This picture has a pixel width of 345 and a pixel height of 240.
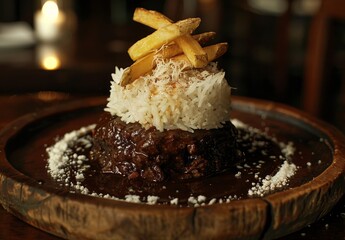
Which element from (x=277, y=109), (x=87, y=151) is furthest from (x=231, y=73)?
(x=87, y=151)

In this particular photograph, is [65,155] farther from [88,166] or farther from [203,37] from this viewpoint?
[203,37]

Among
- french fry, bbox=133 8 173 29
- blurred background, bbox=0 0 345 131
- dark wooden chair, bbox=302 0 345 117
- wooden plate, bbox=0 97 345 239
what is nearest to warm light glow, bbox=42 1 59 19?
blurred background, bbox=0 0 345 131

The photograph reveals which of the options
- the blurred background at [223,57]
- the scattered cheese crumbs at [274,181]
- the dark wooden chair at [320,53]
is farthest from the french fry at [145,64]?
the dark wooden chair at [320,53]

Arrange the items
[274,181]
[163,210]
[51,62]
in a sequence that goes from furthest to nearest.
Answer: [51,62]
[274,181]
[163,210]

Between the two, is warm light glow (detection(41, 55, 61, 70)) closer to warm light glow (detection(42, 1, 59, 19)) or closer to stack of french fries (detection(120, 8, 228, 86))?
warm light glow (detection(42, 1, 59, 19))

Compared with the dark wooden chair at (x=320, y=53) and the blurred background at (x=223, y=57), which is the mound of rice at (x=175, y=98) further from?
the dark wooden chair at (x=320, y=53)

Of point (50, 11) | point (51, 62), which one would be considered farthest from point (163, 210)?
point (50, 11)

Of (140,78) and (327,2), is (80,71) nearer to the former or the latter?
(327,2)
